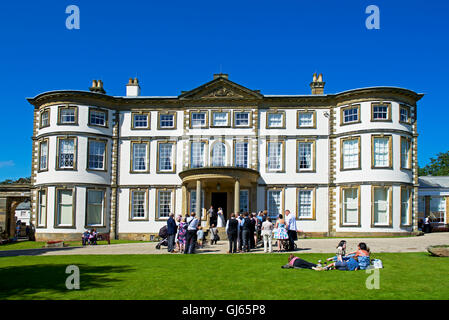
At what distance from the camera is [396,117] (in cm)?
3441

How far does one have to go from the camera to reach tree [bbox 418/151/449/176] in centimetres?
7719

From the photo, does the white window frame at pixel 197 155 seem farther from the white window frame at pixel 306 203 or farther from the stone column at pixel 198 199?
the white window frame at pixel 306 203

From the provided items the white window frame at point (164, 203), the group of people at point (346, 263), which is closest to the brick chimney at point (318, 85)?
the white window frame at point (164, 203)

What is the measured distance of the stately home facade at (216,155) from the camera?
113 feet

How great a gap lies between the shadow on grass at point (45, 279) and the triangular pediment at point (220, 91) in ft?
70.1

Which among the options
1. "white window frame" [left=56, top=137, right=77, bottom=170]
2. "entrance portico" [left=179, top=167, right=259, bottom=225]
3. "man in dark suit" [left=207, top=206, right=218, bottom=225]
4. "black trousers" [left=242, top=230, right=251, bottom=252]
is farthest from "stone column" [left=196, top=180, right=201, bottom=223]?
"black trousers" [left=242, top=230, right=251, bottom=252]

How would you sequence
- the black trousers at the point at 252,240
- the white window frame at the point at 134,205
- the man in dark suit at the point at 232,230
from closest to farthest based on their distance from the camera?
the man in dark suit at the point at 232,230, the black trousers at the point at 252,240, the white window frame at the point at 134,205

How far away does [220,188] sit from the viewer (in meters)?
36.2

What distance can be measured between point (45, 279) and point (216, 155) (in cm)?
2305

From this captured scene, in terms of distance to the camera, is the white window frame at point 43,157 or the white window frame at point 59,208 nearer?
the white window frame at point 59,208

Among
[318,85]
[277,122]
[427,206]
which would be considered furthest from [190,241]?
[427,206]

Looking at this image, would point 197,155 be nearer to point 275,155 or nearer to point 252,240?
point 275,155

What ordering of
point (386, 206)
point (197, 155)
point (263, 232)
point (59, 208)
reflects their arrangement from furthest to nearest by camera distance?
point (197, 155) < point (59, 208) < point (386, 206) < point (263, 232)

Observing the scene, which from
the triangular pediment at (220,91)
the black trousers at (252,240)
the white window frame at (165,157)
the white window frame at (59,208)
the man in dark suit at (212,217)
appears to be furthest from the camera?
the white window frame at (165,157)
